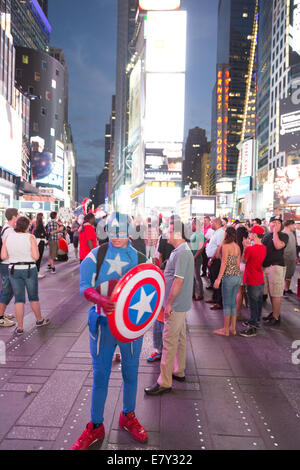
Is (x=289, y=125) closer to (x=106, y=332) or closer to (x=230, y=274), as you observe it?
(x=230, y=274)

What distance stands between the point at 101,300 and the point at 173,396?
182 centimetres

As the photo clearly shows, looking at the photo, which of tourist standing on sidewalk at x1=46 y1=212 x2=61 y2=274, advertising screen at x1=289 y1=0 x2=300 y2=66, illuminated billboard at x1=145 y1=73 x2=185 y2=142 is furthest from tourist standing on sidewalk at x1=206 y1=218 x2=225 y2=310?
illuminated billboard at x1=145 y1=73 x2=185 y2=142

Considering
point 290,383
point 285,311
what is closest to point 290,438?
point 290,383

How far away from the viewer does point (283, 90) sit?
62.6 m

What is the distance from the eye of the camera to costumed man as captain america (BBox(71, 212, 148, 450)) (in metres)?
2.72

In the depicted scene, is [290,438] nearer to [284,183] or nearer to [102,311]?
[102,311]

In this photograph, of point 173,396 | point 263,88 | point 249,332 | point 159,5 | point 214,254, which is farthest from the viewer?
point 263,88

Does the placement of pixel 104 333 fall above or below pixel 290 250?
below

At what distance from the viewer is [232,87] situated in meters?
152

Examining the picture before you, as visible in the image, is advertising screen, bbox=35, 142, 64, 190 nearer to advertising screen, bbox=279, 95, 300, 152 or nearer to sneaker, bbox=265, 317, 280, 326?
advertising screen, bbox=279, 95, 300, 152

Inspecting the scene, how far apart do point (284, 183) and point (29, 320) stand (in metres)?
35.1

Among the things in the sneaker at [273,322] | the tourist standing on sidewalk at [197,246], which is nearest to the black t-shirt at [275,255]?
the sneaker at [273,322]

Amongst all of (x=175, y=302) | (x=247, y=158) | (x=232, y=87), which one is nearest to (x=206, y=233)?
(x=175, y=302)

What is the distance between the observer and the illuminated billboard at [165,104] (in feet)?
170
